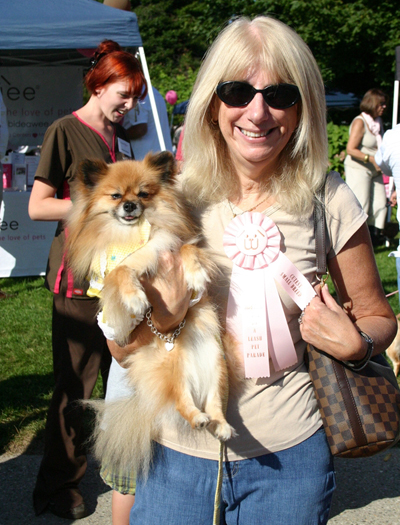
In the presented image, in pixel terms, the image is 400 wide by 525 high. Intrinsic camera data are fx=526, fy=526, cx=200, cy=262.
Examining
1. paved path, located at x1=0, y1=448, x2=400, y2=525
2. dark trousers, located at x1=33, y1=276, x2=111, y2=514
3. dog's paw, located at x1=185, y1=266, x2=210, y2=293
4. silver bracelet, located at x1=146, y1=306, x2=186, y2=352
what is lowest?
paved path, located at x1=0, y1=448, x2=400, y2=525

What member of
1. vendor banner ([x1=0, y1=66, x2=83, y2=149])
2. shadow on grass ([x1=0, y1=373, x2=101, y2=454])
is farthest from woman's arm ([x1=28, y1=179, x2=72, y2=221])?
vendor banner ([x1=0, y1=66, x2=83, y2=149])

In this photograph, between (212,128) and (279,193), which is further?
(212,128)

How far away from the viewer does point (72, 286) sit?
2744 mm

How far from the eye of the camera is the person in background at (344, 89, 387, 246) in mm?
8570

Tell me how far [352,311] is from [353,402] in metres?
0.29

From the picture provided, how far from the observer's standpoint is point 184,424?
1.63 meters

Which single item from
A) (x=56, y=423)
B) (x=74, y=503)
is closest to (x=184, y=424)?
(x=56, y=423)

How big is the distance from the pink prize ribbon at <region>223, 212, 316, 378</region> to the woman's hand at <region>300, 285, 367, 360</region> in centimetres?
6

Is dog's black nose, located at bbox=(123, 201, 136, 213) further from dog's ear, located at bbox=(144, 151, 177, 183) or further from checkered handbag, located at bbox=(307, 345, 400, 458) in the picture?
checkered handbag, located at bbox=(307, 345, 400, 458)

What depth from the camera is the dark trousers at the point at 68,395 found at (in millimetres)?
2848

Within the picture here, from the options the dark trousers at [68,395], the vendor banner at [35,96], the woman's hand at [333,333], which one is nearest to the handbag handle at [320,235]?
the woman's hand at [333,333]

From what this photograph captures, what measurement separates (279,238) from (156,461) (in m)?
0.77

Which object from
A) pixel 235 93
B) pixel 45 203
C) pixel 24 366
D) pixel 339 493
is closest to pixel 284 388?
pixel 235 93

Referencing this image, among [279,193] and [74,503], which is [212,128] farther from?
[74,503]
